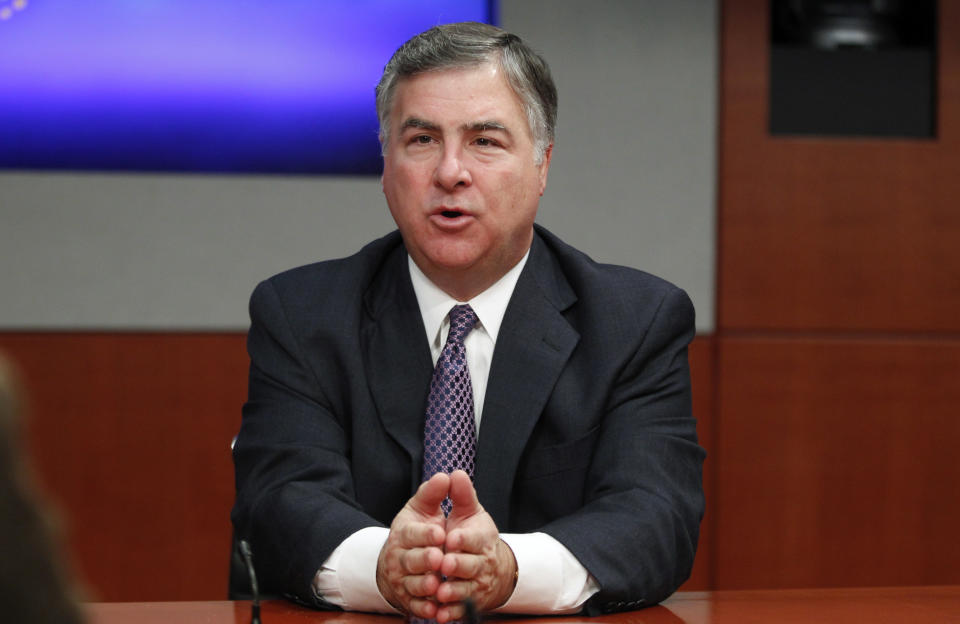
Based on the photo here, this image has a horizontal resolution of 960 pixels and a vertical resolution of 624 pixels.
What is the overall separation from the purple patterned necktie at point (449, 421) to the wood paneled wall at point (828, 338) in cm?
144

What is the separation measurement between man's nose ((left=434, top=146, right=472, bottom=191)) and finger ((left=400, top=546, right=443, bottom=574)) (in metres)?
0.61

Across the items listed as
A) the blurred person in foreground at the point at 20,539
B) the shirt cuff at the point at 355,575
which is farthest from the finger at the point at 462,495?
the blurred person in foreground at the point at 20,539

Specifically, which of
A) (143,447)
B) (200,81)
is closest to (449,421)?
(143,447)

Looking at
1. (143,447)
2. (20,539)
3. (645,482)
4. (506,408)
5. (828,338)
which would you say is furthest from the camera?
(828,338)

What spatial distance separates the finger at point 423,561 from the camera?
1285mm

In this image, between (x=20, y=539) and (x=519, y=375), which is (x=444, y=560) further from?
(x=20, y=539)

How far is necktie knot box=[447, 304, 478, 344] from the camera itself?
1754mm

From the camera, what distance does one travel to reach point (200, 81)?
2912 millimetres

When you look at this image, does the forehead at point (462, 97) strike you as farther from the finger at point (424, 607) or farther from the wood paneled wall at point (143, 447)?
the wood paneled wall at point (143, 447)

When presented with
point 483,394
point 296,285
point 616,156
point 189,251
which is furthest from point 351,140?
point 483,394

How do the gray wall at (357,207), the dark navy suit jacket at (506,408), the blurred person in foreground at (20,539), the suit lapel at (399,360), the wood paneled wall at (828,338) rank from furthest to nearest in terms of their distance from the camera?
the wood paneled wall at (828,338)
the gray wall at (357,207)
the suit lapel at (399,360)
the dark navy suit jacket at (506,408)
the blurred person in foreground at (20,539)

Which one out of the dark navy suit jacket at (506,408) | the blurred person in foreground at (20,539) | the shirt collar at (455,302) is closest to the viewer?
the blurred person in foreground at (20,539)

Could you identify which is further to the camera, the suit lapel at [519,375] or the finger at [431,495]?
the suit lapel at [519,375]

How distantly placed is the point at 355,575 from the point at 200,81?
1.88m
